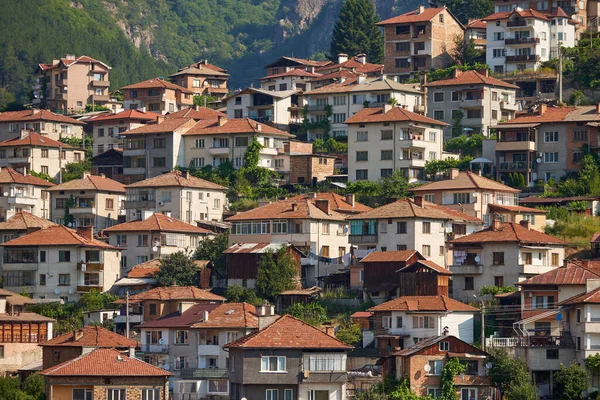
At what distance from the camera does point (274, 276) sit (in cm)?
9125

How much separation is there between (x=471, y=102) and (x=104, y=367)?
51.9m

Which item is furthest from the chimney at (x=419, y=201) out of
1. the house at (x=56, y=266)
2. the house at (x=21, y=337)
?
the house at (x=21, y=337)

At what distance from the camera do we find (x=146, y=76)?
645 feet

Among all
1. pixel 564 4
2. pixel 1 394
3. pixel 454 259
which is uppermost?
pixel 564 4

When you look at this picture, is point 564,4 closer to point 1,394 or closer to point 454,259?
point 454,259

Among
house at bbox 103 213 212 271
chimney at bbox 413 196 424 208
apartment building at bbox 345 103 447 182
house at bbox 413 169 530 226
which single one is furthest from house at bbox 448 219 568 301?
apartment building at bbox 345 103 447 182

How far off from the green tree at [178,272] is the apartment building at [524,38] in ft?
133

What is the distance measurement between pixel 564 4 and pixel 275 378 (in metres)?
67.9

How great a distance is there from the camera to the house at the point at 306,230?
3780 inches

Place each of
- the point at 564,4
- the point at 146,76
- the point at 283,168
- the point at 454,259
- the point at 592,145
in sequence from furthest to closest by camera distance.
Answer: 1. the point at 146,76
2. the point at 564,4
3. the point at 283,168
4. the point at 592,145
5. the point at 454,259

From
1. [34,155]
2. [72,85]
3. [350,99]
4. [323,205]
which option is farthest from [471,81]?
[72,85]

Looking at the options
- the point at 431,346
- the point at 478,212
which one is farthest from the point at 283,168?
the point at 431,346

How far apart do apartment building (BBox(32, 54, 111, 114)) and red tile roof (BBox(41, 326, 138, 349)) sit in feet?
241

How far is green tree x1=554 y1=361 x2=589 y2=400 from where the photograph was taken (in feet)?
237
